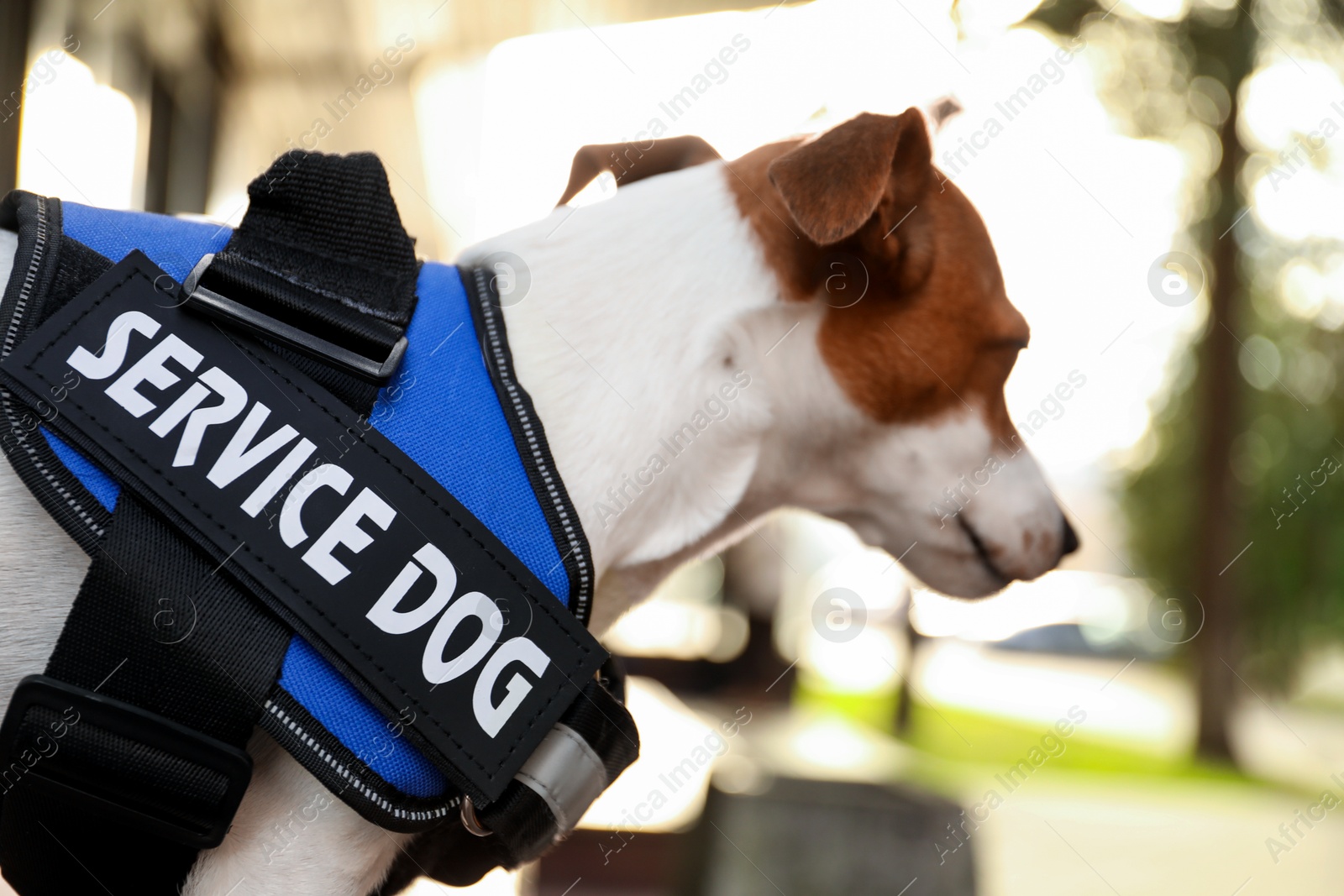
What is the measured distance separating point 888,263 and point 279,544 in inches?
26.9

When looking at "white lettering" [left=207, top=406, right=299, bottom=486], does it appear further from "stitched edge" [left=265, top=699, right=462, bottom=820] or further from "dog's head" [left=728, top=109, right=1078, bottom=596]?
"dog's head" [left=728, top=109, right=1078, bottom=596]

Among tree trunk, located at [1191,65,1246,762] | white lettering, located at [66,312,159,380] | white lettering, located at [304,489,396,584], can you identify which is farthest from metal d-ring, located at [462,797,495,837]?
tree trunk, located at [1191,65,1246,762]

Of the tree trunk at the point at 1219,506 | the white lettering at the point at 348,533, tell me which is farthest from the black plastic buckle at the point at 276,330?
the tree trunk at the point at 1219,506

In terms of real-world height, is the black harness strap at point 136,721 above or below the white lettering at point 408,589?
above

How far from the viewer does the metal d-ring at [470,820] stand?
0.80 meters

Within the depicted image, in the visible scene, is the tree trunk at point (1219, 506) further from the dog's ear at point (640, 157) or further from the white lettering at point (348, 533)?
the white lettering at point (348, 533)

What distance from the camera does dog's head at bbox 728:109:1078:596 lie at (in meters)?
0.97

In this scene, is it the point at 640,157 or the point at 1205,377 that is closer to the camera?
the point at 640,157

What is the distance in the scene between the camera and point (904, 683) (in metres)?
10.1

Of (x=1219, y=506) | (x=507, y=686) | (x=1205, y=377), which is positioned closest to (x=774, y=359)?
(x=507, y=686)

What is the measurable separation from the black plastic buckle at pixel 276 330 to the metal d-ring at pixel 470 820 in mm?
369

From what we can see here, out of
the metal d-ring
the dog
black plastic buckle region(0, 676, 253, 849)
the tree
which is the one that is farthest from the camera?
the tree

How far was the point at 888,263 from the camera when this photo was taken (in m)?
1.03

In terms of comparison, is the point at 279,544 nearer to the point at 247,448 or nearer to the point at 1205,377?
the point at 247,448
